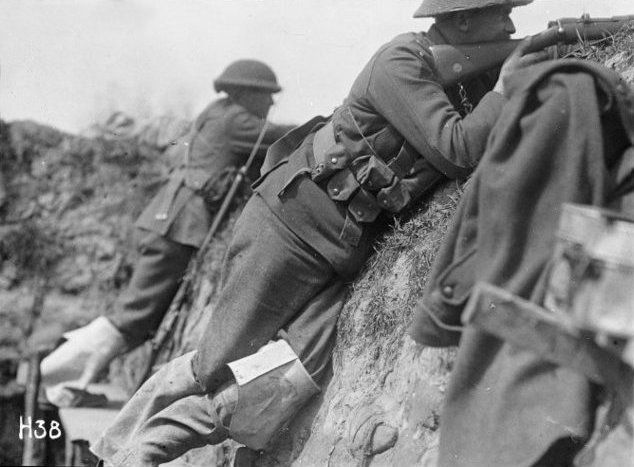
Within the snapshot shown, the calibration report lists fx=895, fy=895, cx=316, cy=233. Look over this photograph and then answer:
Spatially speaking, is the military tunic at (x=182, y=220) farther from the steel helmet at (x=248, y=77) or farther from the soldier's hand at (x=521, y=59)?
the soldier's hand at (x=521, y=59)

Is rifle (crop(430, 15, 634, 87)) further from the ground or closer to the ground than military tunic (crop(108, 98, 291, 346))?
further from the ground

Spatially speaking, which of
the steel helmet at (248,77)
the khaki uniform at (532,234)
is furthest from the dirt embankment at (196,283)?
the steel helmet at (248,77)

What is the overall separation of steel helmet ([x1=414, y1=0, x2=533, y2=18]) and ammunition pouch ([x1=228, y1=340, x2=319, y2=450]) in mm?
1699

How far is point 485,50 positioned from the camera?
416 cm

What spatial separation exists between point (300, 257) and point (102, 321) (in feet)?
10.7

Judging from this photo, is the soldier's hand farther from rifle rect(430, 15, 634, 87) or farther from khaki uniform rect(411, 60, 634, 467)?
khaki uniform rect(411, 60, 634, 467)

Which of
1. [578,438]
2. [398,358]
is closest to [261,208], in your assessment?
[398,358]

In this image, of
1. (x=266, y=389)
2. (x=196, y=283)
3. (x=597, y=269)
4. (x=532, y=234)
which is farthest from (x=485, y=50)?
(x=196, y=283)

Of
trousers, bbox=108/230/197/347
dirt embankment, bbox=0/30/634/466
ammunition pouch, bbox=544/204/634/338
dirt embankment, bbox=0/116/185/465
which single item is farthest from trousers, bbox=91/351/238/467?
dirt embankment, bbox=0/116/185/465

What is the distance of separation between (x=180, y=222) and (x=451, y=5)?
11.3ft

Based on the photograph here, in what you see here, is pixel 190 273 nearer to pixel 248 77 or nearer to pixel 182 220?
pixel 182 220

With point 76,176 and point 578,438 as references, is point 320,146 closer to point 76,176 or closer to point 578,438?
point 578,438

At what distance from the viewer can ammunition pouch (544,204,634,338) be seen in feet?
7.26

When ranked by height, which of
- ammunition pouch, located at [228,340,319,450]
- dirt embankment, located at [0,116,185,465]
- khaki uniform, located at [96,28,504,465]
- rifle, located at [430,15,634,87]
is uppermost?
rifle, located at [430,15,634,87]
